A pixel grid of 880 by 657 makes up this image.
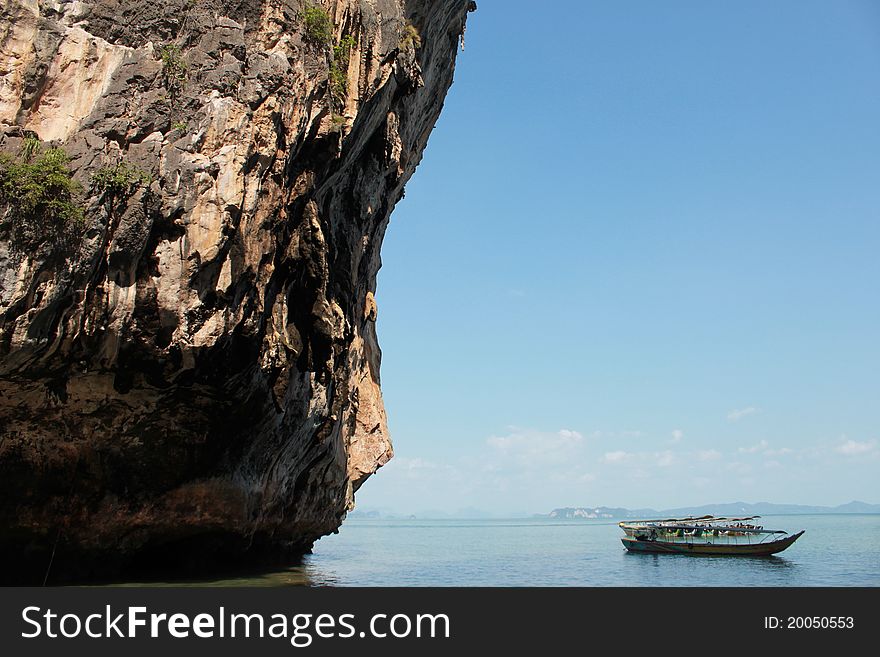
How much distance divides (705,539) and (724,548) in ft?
6.40

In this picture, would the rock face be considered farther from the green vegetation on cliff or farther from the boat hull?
the boat hull

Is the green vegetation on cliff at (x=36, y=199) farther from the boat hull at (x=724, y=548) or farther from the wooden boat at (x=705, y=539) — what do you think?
the boat hull at (x=724, y=548)


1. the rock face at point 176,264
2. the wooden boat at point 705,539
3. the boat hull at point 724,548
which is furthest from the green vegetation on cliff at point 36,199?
the boat hull at point 724,548

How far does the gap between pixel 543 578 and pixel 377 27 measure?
61.6ft

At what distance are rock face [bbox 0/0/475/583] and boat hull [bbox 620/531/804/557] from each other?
2451 centimetres

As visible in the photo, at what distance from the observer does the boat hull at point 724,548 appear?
3166 cm

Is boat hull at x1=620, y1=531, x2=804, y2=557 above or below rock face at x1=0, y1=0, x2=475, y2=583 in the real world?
below

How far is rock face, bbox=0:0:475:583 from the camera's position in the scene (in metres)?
10.6

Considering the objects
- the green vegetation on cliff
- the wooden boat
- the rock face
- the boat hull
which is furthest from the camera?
the wooden boat

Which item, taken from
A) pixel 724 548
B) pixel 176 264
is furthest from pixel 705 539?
pixel 176 264

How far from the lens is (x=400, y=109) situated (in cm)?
1688

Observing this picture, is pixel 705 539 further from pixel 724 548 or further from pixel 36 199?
pixel 36 199

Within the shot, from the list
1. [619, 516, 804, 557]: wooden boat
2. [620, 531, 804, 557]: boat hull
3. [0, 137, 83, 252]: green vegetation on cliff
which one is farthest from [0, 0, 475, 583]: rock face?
[619, 516, 804, 557]: wooden boat
